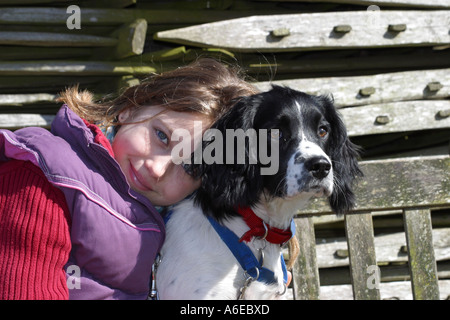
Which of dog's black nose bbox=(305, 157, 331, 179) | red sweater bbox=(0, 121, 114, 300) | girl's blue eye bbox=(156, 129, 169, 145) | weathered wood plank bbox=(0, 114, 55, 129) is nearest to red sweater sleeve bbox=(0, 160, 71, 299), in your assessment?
red sweater bbox=(0, 121, 114, 300)

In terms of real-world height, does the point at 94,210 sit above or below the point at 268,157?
below

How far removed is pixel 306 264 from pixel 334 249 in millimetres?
2819

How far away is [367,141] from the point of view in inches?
252

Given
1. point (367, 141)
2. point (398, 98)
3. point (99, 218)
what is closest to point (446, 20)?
point (398, 98)

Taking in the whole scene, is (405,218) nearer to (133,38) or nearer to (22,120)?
(133,38)

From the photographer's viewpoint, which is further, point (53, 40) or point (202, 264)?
point (53, 40)

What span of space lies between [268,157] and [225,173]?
190 millimetres

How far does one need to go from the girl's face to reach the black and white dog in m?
0.17

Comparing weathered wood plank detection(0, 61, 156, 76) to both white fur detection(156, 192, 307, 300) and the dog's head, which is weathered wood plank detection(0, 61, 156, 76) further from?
white fur detection(156, 192, 307, 300)

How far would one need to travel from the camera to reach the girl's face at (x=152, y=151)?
245cm

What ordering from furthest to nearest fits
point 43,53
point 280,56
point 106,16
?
point 280,56, point 43,53, point 106,16

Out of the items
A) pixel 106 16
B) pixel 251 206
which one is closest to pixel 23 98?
pixel 106 16

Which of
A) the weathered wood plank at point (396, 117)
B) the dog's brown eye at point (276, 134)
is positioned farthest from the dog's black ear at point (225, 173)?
the weathered wood plank at point (396, 117)

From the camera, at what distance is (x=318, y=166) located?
2.53 m
